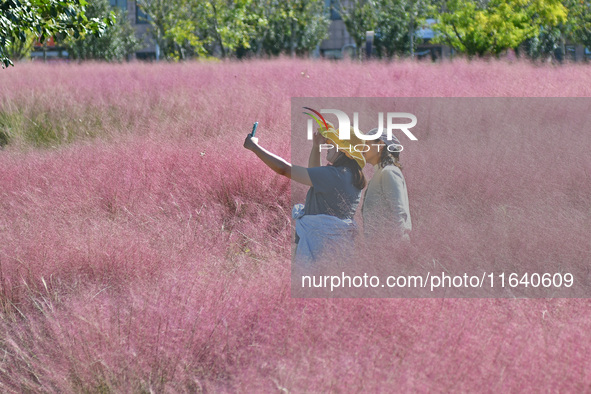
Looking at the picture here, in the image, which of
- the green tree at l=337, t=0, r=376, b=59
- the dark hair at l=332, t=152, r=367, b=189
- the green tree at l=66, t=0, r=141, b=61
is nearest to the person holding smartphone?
the dark hair at l=332, t=152, r=367, b=189

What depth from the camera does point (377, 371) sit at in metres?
2.38

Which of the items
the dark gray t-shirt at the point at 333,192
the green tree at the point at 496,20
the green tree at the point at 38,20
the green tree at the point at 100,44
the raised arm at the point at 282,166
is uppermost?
the green tree at the point at 38,20

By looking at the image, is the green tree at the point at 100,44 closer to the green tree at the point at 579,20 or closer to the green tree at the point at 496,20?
the green tree at the point at 496,20

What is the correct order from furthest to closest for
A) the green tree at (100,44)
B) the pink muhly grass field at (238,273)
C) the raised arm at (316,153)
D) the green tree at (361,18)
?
1. the green tree at (361,18)
2. the green tree at (100,44)
3. the raised arm at (316,153)
4. the pink muhly grass field at (238,273)

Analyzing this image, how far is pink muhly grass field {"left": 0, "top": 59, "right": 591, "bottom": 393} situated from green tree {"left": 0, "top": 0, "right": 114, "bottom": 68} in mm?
1175

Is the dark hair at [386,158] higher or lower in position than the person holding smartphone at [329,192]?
higher

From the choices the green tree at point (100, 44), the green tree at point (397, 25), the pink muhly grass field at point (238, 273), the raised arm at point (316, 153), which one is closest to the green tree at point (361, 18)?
the green tree at point (397, 25)

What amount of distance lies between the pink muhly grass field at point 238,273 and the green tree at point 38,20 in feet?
3.85

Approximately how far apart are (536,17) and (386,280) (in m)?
18.6

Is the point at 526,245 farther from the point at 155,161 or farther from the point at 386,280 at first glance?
the point at 155,161

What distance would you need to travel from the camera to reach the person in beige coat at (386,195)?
11.6 ft

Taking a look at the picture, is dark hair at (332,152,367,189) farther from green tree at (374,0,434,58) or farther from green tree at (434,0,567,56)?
green tree at (374,0,434,58)

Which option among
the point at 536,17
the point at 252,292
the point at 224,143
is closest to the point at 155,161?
the point at 224,143

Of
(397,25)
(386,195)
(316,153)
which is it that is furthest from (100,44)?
(386,195)
